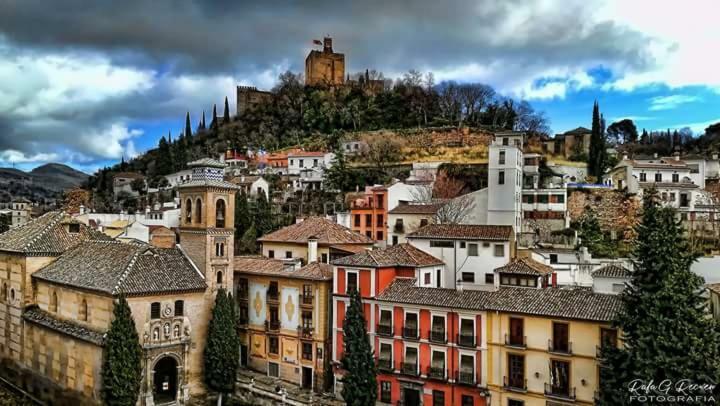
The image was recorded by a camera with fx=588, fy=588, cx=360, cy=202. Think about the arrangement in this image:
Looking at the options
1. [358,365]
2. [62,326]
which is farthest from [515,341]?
[62,326]

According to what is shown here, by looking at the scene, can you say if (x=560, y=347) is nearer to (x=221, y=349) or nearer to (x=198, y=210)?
(x=221, y=349)

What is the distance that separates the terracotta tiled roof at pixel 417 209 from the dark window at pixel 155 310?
23.6m

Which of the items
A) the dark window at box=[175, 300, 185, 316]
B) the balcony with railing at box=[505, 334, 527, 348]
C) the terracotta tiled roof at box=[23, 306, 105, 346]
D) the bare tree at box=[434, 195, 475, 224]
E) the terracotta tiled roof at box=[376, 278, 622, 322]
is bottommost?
the terracotta tiled roof at box=[23, 306, 105, 346]

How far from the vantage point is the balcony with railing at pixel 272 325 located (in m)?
35.4

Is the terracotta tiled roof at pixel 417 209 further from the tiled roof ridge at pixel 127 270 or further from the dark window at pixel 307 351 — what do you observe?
the tiled roof ridge at pixel 127 270

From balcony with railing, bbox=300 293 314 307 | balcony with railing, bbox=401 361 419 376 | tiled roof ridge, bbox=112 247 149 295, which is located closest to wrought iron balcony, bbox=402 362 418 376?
balcony with railing, bbox=401 361 419 376

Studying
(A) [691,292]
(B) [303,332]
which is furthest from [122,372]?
(A) [691,292]

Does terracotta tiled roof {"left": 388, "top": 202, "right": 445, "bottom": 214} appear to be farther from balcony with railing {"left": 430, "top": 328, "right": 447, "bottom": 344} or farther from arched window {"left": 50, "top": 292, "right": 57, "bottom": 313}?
arched window {"left": 50, "top": 292, "right": 57, "bottom": 313}

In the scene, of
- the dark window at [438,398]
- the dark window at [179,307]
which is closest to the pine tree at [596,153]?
the dark window at [438,398]

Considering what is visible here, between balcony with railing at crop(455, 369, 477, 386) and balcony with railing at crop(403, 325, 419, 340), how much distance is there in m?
2.76

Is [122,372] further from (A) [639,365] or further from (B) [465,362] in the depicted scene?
(A) [639,365]

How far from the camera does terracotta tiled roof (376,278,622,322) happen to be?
982 inches

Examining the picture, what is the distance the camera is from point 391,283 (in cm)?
3181

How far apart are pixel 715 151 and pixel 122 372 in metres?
75.9
